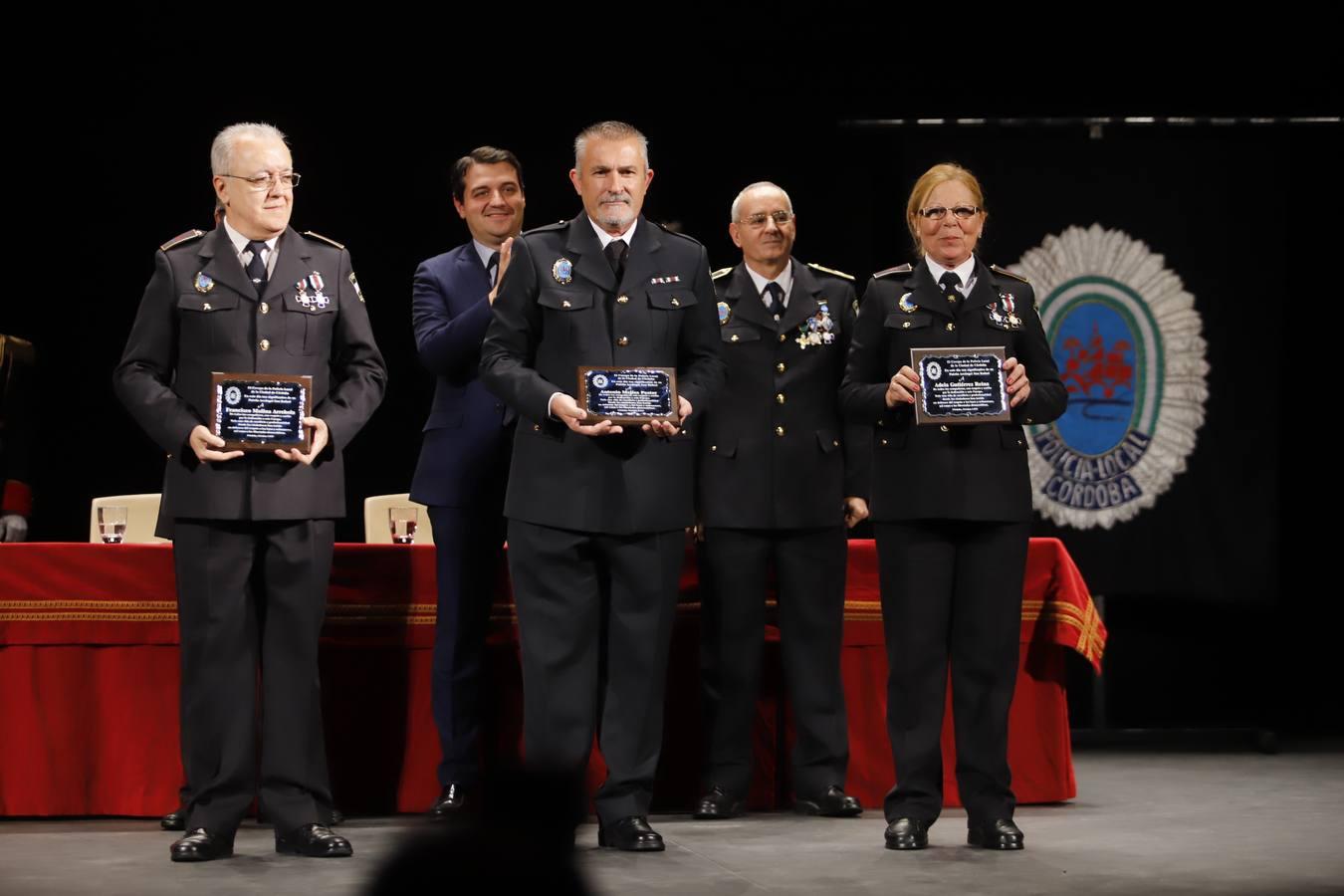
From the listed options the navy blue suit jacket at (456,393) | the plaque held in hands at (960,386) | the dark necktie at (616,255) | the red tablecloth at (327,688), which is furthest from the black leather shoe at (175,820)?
the plaque held in hands at (960,386)

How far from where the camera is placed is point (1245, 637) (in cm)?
741

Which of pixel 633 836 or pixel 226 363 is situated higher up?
pixel 226 363

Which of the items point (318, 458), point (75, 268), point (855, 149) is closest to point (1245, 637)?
point (855, 149)

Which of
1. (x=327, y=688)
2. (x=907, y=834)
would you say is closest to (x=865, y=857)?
(x=907, y=834)

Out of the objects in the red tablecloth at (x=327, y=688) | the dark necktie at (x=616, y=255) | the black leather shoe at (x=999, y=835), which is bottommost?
the black leather shoe at (x=999, y=835)

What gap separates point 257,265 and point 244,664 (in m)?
0.99

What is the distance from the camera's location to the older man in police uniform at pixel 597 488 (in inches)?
173

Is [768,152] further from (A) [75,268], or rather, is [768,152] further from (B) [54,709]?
(B) [54,709]

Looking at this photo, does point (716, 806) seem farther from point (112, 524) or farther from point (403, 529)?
point (112, 524)

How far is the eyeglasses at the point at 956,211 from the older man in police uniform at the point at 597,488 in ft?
2.26

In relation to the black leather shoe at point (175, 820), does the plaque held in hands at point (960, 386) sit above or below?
above

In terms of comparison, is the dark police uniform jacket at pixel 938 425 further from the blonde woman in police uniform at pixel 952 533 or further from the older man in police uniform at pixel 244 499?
the older man in police uniform at pixel 244 499

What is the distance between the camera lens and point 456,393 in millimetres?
5008

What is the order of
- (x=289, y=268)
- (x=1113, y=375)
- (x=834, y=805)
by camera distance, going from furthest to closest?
(x=1113, y=375) < (x=834, y=805) < (x=289, y=268)
